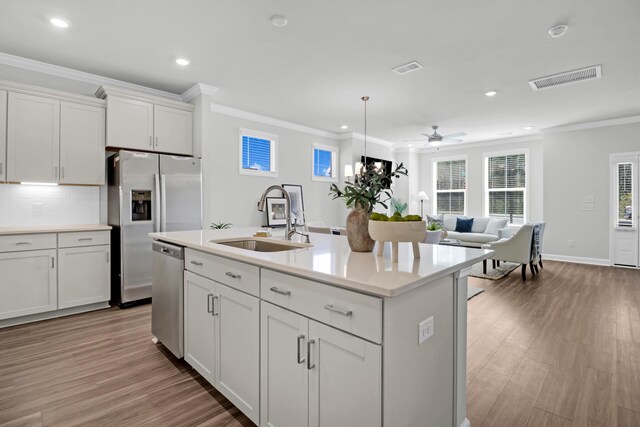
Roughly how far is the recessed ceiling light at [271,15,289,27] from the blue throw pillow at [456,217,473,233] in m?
6.62

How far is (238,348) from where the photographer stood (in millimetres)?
1759

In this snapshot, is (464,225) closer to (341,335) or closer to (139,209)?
(139,209)

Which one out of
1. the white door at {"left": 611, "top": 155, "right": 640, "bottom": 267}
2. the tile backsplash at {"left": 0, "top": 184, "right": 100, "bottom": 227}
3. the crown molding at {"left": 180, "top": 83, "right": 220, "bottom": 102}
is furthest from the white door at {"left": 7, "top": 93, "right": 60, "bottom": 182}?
the white door at {"left": 611, "top": 155, "right": 640, "bottom": 267}

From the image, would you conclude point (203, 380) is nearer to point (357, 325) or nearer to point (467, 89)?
point (357, 325)

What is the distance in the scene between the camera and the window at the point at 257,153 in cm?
567

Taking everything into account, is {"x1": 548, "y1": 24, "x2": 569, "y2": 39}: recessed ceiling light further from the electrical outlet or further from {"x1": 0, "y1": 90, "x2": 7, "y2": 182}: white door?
{"x1": 0, "y1": 90, "x2": 7, "y2": 182}: white door

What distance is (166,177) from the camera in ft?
13.1

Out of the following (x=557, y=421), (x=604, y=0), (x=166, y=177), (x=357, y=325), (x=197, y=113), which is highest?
(x=604, y=0)

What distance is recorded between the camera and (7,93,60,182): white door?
3.29 metres

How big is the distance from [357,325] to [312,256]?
0.54 metres

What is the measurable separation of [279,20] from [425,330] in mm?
2709

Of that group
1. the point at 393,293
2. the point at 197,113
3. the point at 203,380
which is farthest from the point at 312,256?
the point at 197,113

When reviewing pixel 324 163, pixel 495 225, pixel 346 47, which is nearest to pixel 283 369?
pixel 346 47

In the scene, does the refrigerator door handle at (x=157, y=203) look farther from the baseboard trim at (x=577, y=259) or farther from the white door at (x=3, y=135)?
the baseboard trim at (x=577, y=259)
